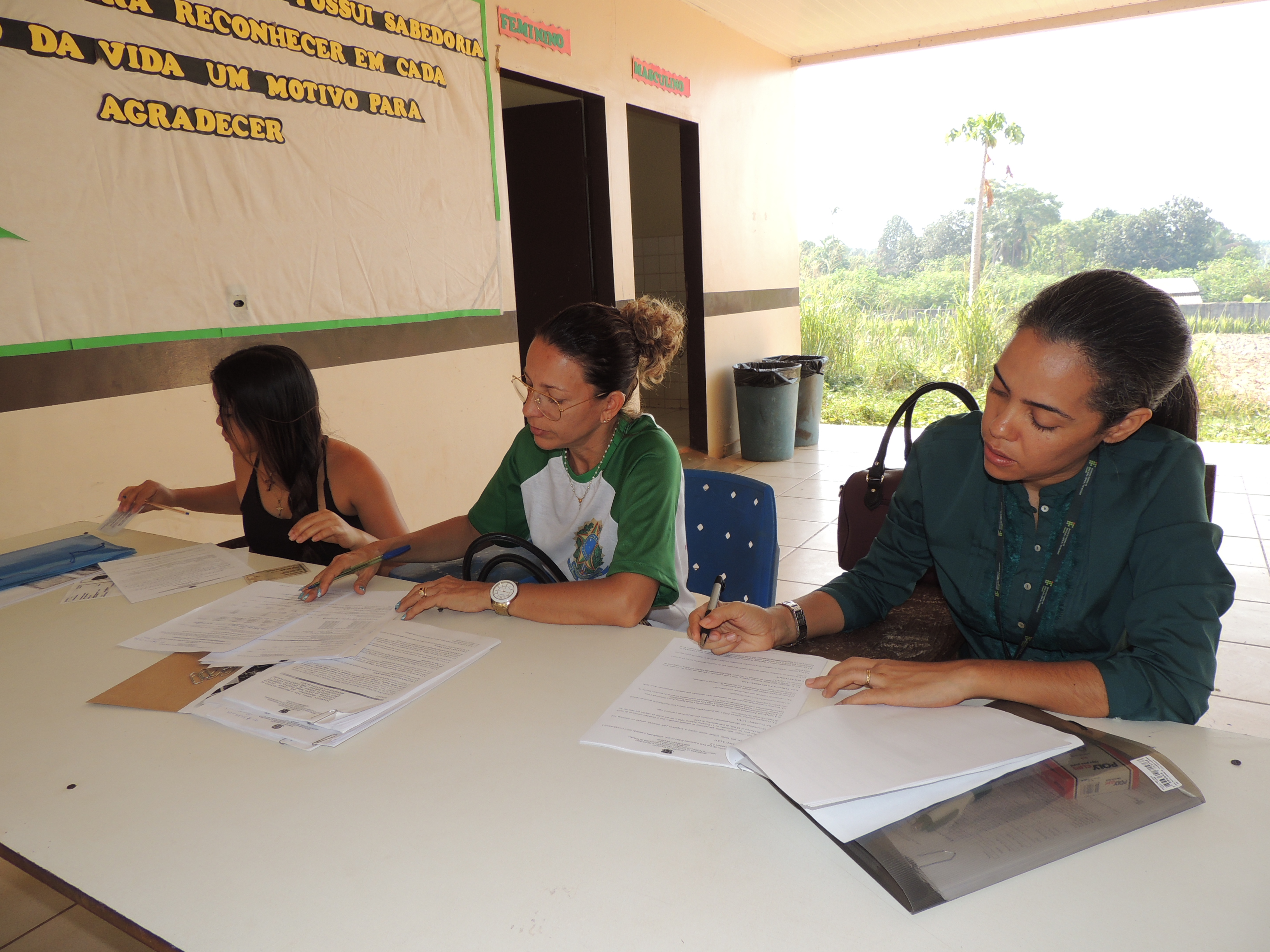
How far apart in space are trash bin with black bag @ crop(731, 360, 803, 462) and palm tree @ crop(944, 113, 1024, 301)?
2975 mm

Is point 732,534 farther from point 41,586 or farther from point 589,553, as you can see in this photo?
point 41,586

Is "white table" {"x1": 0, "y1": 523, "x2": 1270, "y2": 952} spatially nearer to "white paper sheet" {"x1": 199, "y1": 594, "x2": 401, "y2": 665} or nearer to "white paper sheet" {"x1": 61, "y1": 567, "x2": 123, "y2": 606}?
"white paper sheet" {"x1": 199, "y1": 594, "x2": 401, "y2": 665}

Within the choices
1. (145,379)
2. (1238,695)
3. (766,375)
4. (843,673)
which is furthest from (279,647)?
(766,375)

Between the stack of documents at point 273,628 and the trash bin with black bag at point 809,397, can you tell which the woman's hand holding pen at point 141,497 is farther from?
the trash bin with black bag at point 809,397

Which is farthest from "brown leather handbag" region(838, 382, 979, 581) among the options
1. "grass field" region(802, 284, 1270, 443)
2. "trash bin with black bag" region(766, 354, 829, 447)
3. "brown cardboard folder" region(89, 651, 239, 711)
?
"grass field" region(802, 284, 1270, 443)

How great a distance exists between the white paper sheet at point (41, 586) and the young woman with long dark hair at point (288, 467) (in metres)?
0.37

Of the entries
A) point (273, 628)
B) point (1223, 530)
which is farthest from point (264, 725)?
point (1223, 530)

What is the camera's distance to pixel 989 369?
7.48m

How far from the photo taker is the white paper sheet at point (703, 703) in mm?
983

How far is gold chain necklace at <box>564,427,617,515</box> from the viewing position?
1737 millimetres

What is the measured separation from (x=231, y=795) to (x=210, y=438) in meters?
2.11

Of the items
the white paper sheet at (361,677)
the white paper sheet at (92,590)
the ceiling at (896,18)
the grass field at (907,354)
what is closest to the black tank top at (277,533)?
the white paper sheet at (92,590)

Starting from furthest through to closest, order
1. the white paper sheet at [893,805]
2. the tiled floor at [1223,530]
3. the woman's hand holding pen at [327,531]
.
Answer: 1. the tiled floor at [1223,530]
2. the woman's hand holding pen at [327,531]
3. the white paper sheet at [893,805]

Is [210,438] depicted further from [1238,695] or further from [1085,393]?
[1238,695]
